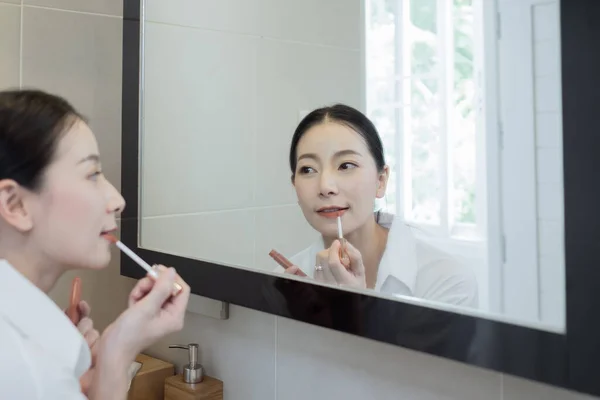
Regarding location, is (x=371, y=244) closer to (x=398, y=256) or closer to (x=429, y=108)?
(x=398, y=256)

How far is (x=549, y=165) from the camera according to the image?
0.56 m

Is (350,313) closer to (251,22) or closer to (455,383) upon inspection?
(455,383)

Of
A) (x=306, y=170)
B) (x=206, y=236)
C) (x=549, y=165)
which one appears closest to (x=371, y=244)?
(x=306, y=170)

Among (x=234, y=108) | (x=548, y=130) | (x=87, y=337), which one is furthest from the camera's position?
(x=234, y=108)

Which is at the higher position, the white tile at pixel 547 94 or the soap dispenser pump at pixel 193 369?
the white tile at pixel 547 94

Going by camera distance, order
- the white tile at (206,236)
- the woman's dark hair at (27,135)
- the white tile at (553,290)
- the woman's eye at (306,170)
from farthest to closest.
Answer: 1. the white tile at (206,236)
2. the woman's eye at (306,170)
3. the woman's dark hair at (27,135)
4. the white tile at (553,290)

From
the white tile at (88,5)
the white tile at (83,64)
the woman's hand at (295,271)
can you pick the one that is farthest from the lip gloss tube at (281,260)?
the white tile at (88,5)

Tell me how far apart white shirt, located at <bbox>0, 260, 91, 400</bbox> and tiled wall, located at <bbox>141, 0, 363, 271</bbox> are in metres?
0.29

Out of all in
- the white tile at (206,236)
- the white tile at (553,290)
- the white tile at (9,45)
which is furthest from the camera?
the white tile at (9,45)

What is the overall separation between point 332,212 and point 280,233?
0.36 ft

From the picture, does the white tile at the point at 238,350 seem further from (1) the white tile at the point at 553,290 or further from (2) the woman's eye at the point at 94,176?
(1) the white tile at the point at 553,290

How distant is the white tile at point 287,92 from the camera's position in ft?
2.44

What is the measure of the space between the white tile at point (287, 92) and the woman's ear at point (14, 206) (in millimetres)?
314

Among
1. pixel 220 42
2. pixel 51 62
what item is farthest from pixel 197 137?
pixel 51 62
